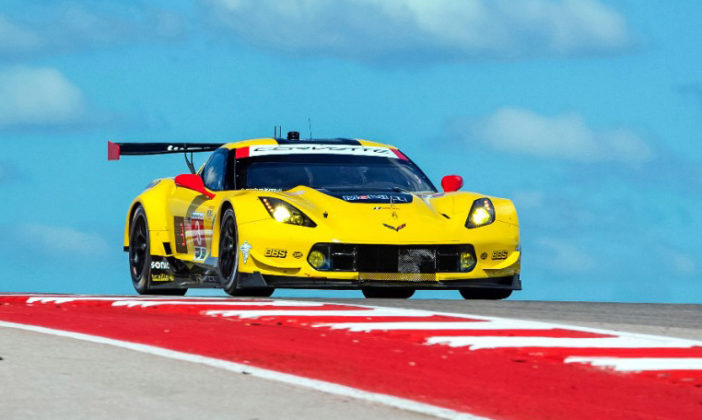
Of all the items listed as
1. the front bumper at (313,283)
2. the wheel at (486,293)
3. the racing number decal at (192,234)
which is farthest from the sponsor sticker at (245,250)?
the wheel at (486,293)

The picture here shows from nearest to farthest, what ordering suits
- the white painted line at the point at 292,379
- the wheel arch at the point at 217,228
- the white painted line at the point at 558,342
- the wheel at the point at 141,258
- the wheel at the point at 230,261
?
the white painted line at the point at 292,379, the white painted line at the point at 558,342, the wheel at the point at 230,261, the wheel arch at the point at 217,228, the wheel at the point at 141,258

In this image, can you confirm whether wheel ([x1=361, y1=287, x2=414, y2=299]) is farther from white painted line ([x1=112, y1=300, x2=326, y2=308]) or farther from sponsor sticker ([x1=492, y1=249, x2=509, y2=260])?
white painted line ([x1=112, y1=300, x2=326, y2=308])

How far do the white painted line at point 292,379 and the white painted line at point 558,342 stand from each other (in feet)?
4.72

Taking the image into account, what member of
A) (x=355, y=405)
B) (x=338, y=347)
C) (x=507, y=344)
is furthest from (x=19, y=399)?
(x=507, y=344)

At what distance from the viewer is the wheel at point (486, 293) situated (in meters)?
12.2

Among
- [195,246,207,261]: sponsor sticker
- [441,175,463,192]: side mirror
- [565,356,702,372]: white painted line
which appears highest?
[441,175,463,192]: side mirror

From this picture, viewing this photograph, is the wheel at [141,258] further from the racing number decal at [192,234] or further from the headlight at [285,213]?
the headlight at [285,213]

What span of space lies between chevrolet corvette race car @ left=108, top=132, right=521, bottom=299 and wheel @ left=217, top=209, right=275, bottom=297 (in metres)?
0.01

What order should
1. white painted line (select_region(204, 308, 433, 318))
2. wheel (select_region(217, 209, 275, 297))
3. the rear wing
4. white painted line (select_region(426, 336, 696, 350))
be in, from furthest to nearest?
1. the rear wing
2. wheel (select_region(217, 209, 275, 297))
3. white painted line (select_region(204, 308, 433, 318))
4. white painted line (select_region(426, 336, 696, 350))

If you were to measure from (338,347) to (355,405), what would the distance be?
1.73m

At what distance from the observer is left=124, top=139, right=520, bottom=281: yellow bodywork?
11.1 m

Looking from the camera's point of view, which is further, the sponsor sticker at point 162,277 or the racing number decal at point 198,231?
the sponsor sticker at point 162,277

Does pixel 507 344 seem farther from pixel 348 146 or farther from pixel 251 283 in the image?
pixel 348 146

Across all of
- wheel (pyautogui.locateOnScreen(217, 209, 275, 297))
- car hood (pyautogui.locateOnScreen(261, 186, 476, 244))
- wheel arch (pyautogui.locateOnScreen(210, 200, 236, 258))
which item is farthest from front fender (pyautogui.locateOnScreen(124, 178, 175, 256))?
car hood (pyautogui.locateOnScreen(261, 186, 476, 244))
